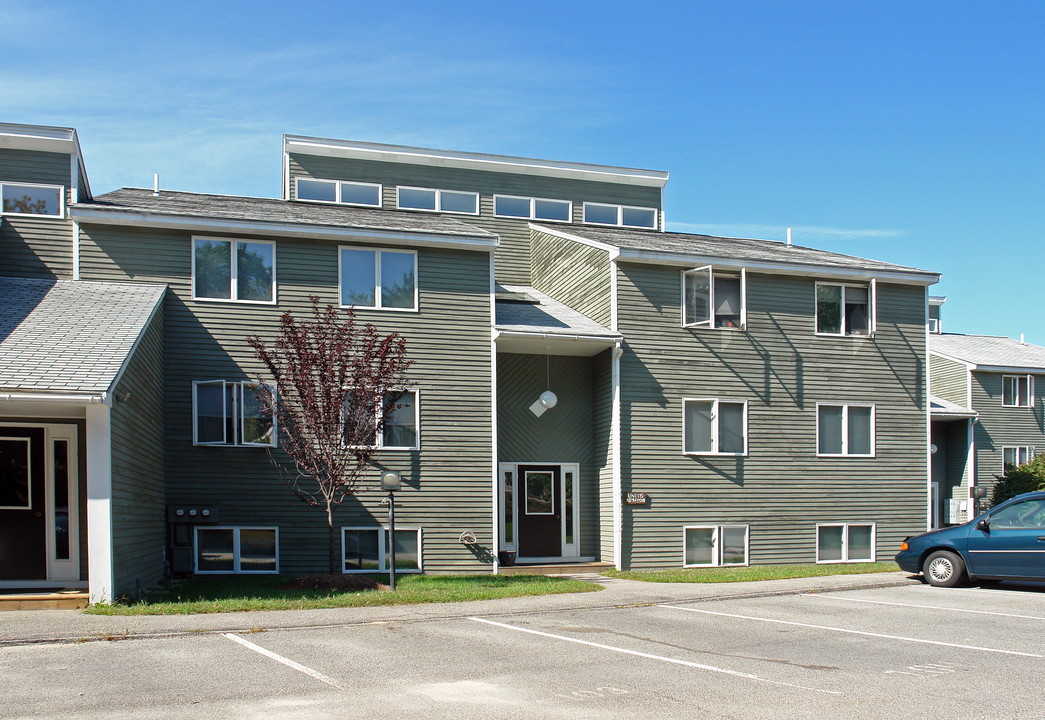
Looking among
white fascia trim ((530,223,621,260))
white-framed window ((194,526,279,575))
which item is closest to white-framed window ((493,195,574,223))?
white fascia trim ((530,223,621,260))

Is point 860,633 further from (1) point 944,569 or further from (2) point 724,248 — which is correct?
(2) point 724,248

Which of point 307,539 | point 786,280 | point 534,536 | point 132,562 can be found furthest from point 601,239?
point 132,562

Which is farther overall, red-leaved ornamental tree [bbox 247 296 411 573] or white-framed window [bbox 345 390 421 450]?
white-framed window [bbox 345 390 421 450]

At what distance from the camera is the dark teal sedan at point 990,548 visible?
14406 mm

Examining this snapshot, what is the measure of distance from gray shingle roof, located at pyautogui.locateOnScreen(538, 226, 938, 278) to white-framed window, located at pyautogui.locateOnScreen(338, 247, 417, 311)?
14.6 ft

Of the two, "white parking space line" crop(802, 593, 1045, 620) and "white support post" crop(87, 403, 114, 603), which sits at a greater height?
"white support post" crop(87, 403, 114, 603)

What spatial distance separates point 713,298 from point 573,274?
3.36 metres

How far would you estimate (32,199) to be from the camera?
17453 mm

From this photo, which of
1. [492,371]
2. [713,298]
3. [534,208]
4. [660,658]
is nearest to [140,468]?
[492,371]

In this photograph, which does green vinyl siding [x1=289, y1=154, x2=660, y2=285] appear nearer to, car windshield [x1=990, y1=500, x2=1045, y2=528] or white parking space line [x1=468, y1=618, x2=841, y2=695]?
car windshield [x1=990, y1=500, x2=1045, y2=528]

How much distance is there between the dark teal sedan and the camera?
14.4 metres

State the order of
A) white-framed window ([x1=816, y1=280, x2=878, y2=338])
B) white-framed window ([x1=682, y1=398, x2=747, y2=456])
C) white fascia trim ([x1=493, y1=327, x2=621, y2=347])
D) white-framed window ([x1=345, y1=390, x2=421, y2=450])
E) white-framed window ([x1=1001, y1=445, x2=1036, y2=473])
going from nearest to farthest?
1. white-framed window ([x1=345, y1=390, x2=421, y2=450])
2. white fascia trim ([x1=493, y1=327, x2=621, y2=347])
3. white-framed window ([x1=682, y1=398, x2=747, y2=456])
4. white-framed window ([x1=816, y1=280, x2=878, y2=338])
5. white-framed window ([x1=1001, y1=445, x2=1036, y2=473])

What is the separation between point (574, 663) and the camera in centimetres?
890

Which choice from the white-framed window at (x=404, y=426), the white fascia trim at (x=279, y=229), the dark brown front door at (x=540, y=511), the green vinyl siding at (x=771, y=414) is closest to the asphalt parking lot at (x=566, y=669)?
the white-framed window at (x=404, y=426)
